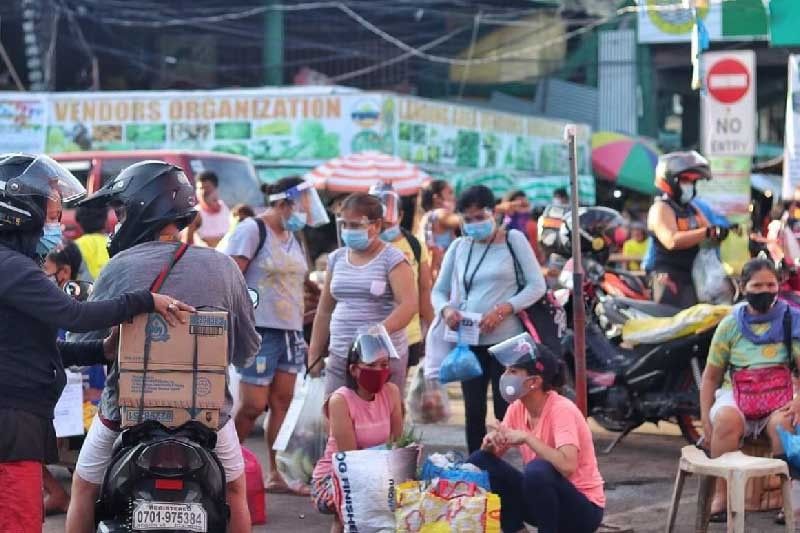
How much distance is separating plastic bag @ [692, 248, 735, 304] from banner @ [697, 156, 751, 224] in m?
5.82

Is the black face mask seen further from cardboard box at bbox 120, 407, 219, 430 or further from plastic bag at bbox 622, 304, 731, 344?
cardboard box at bbox 120, 407, 219, 430

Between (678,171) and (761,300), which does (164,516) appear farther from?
(678,171)

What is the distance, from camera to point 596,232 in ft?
37.9

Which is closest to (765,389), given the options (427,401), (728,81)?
(427,401)

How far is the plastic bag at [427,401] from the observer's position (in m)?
10.6

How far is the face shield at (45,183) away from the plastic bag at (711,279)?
5822mm

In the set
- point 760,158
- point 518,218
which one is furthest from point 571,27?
point 518,218

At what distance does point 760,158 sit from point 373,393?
32.8m

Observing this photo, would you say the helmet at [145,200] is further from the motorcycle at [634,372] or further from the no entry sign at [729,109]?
the no entry sign at [729,109]

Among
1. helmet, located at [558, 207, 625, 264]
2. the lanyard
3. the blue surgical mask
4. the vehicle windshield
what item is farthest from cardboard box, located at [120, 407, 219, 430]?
the vehicle windshield

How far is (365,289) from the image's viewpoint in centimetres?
866

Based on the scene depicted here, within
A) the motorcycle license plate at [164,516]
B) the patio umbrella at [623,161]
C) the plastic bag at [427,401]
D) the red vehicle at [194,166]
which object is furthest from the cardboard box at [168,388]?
the patio umbrella at [623,161]

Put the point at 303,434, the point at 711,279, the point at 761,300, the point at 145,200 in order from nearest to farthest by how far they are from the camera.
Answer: the point at 145,200, the point at 761,300, the point at 303,434, the point at 711,279

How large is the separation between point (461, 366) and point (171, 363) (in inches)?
132
